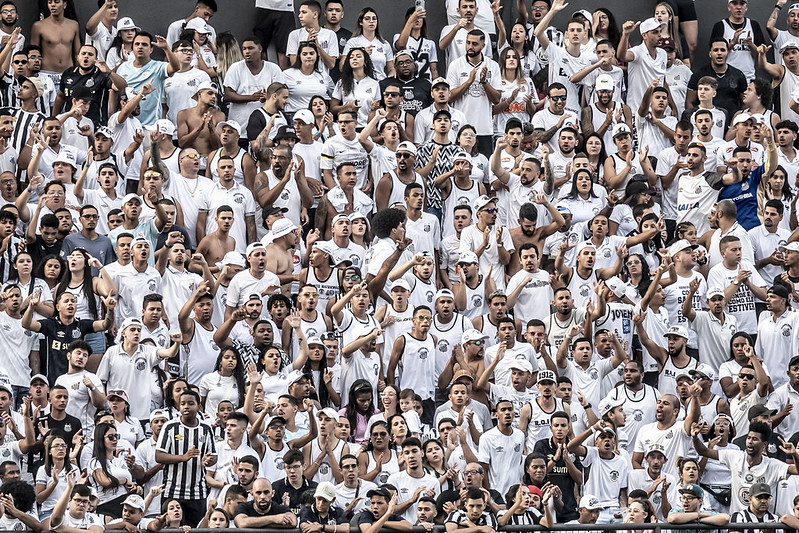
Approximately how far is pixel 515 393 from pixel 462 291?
1475 millimetres

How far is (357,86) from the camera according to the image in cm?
2198

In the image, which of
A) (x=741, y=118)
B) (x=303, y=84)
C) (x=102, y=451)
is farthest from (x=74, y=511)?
(x=741, y=118)

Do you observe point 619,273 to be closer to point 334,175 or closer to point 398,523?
point 334,175

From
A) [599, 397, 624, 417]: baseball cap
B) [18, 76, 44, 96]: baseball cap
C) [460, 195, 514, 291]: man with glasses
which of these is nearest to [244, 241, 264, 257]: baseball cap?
[460, 195, 514, 291]: man with glasses

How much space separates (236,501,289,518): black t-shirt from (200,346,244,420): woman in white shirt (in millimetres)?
1905

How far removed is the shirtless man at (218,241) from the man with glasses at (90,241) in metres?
1.08

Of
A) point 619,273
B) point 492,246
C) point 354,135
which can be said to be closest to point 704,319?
point 619,273

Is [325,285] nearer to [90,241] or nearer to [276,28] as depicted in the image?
[90,241]

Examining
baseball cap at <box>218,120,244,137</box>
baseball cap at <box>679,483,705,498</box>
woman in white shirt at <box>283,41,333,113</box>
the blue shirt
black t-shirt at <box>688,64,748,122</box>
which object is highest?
black t-shirt at <box>688,64,748,122</box>

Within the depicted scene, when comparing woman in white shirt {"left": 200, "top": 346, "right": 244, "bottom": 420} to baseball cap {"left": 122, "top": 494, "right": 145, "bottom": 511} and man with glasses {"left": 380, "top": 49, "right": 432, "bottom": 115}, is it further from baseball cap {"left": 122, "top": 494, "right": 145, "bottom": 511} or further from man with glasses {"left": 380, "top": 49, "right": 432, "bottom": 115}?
man with glasses {"left": 380, "top": 49, "right": 432, "bottom": 115}

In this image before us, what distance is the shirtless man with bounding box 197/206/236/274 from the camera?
19719mm

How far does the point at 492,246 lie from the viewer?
66.7ft

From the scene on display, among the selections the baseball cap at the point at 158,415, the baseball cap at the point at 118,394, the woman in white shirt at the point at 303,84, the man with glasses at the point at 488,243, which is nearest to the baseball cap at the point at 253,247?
the baseball cap at the point at 118,394

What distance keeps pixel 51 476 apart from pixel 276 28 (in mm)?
8131
